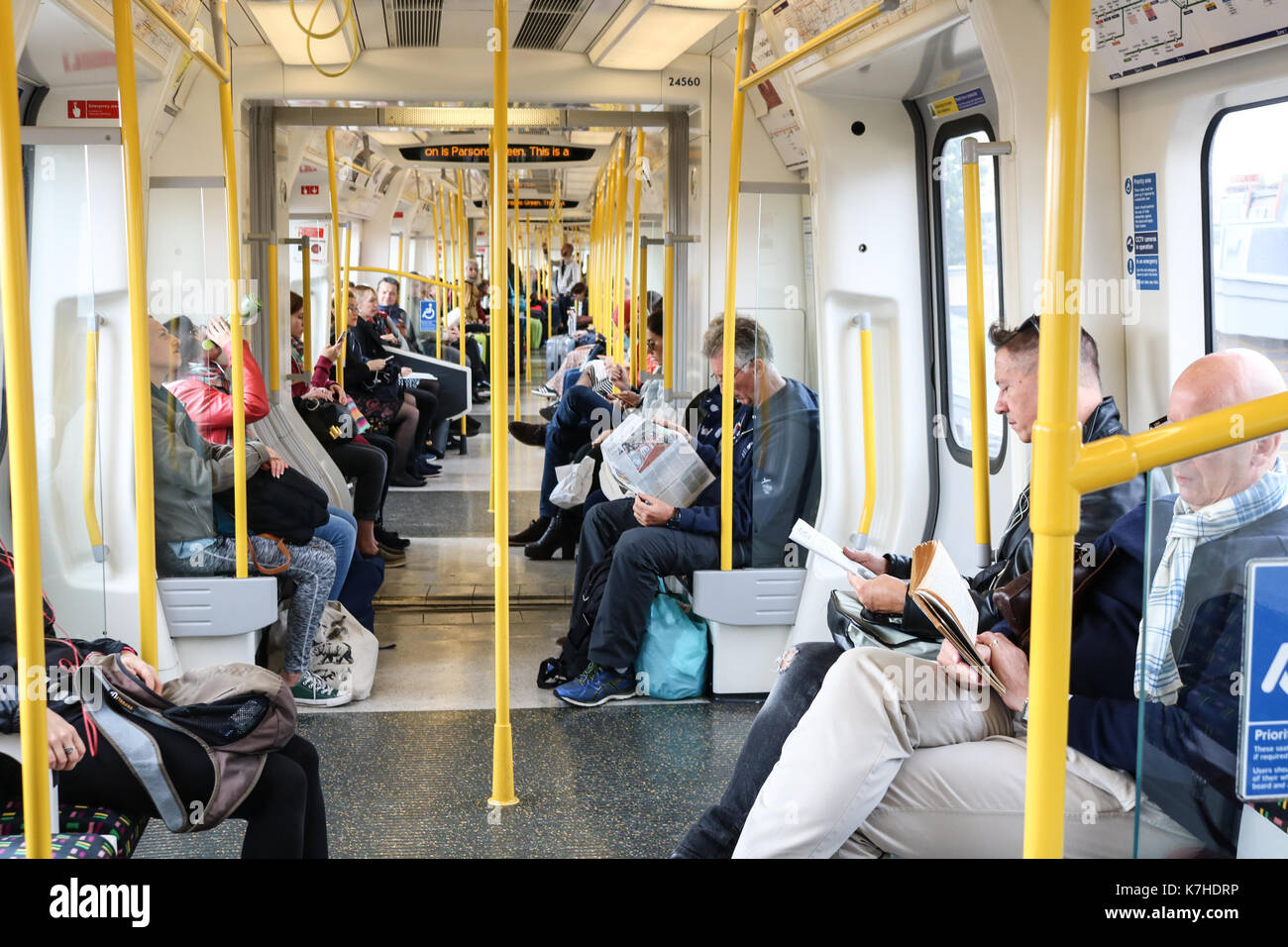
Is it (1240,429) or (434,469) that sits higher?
(1240,429)

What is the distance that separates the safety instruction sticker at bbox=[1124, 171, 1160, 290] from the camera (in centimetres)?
337

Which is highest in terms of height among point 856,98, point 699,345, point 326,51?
point 326,51

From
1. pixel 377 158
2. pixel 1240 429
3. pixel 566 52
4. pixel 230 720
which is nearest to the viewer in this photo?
pixel 1240 429

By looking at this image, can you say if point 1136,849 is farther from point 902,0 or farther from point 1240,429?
point 902,0

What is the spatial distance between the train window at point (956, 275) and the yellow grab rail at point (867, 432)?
314 millimetres

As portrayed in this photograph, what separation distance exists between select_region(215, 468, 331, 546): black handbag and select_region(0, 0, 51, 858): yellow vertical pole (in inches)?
106

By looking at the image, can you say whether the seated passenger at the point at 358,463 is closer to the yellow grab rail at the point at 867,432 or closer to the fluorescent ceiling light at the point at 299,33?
the fluorescent ceiling light at the point at 299,33

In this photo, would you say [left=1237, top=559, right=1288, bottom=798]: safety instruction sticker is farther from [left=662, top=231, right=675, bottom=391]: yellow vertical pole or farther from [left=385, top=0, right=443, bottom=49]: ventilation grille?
[left=662, top=231, right=675, bottom=391]: yellow vertical pole

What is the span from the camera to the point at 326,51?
219 inches

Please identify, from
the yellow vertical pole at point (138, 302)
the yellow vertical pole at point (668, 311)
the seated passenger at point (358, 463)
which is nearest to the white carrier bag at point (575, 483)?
the yellow vertical pole at point (668, 311)

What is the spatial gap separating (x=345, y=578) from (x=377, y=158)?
25.2 ft

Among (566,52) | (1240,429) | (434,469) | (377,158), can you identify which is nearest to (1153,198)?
(1240,429)

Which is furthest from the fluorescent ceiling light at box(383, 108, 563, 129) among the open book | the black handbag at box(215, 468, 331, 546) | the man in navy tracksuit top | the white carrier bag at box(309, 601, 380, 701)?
the open book

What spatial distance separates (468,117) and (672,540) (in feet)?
10.0
